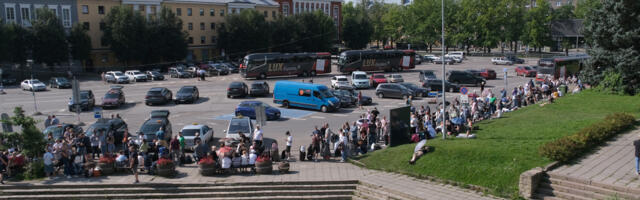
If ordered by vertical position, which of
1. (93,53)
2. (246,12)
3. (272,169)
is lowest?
(272,169)

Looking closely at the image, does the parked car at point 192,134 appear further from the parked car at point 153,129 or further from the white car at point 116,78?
the white car at point 116,78

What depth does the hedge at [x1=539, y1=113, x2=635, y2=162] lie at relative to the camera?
52.4ft

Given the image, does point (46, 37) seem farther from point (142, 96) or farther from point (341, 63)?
point (341, 63)

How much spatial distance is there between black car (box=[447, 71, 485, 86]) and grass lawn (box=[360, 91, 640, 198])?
2235cm

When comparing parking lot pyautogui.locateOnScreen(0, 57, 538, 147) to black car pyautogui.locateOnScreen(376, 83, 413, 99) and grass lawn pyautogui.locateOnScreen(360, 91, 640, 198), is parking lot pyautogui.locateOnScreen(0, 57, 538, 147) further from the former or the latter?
grass lawn pyautogui.locateOnScreen(360, 91, 640, 198)

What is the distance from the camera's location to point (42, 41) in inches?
2336

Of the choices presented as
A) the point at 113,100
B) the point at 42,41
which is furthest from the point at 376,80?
the point at 42,41

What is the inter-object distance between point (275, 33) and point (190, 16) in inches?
517

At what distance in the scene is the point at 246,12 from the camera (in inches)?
3029

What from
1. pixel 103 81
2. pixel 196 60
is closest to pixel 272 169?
pixel 103 81

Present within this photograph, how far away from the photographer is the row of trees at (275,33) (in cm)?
7606

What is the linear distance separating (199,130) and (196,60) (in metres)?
58.4

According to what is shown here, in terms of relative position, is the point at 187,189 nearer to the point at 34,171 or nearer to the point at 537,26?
the point at 34,171

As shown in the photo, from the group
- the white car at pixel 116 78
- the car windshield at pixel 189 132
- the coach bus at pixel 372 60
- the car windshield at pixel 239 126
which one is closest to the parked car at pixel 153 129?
the car windshield at pixel 189 132
